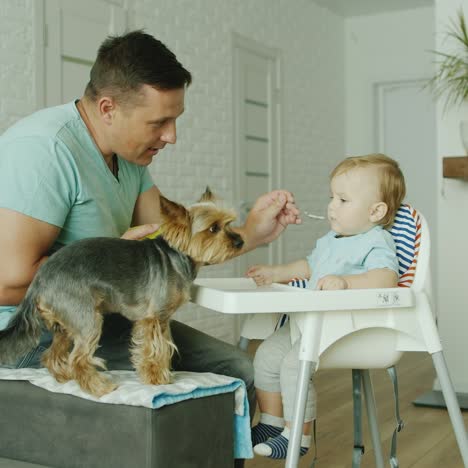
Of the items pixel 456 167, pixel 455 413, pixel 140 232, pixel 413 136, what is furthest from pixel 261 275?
pixel 413 136

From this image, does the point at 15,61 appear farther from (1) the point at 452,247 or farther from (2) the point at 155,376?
(2) the point at 155,376

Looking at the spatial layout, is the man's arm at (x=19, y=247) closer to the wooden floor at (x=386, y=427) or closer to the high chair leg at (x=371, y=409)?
the high chair leg at (x=371, y=409)

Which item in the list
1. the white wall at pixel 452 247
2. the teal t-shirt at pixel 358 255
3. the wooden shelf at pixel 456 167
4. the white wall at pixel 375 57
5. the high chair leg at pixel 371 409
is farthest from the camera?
the white wall at pixel 375 57

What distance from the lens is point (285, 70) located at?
663 centimetres

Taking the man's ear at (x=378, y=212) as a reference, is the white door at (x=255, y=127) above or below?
above

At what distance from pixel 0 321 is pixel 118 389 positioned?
0.37 metres

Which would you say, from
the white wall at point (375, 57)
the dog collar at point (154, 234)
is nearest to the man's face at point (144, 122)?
the dog collar at point (154, 234)

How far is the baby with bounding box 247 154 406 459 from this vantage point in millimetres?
1727

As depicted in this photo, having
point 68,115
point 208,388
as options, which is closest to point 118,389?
point 208,388

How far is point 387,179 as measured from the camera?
187 cm

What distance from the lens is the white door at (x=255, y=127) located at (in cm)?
584

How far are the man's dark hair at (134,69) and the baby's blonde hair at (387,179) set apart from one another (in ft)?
1.61

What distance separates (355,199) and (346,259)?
0.51 ft

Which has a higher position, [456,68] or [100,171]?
[456,68]
